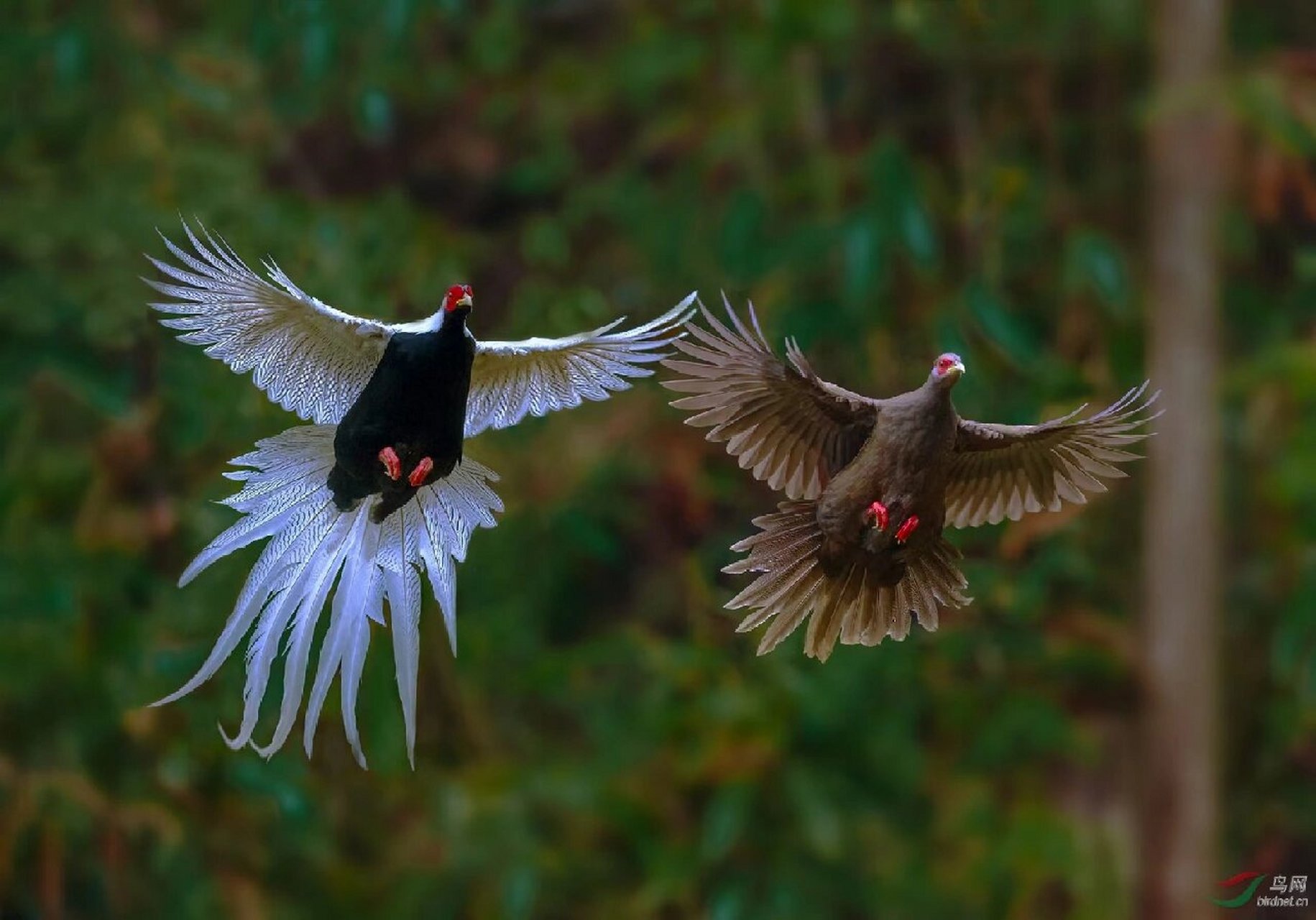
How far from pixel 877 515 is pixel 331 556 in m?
0.59

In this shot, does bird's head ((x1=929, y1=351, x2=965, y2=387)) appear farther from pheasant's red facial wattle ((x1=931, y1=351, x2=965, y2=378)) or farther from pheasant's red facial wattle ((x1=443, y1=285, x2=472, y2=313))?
pheasant's red facial wattle ((x1=443, y1=285, x2=472, y2=313))

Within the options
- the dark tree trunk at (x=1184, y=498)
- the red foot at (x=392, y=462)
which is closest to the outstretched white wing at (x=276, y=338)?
the red foot at (x=392, y=462)

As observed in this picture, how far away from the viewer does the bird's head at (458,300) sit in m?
1.56

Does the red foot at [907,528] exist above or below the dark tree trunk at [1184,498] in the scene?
below

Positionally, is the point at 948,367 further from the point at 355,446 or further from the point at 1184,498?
the point at 1184,498

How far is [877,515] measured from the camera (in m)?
1.45

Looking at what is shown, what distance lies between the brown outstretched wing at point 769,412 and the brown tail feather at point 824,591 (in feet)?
0.18

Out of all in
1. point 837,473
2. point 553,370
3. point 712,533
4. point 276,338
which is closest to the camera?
point 837,473

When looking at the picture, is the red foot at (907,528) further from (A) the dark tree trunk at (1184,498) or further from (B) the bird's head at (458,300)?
(A) the dark tree trunk at (1184,498)

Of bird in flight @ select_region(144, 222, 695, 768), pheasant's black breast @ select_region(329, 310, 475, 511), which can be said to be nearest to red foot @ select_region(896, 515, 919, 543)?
bird in flight @ select_region(144, 222, 695, 768)

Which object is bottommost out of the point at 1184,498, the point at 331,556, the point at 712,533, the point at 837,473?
the point at 331,556

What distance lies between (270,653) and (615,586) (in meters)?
4.33

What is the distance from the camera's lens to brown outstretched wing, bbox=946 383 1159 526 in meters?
1.68

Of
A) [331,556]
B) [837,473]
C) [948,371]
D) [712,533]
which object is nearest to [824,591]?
[837,473]
